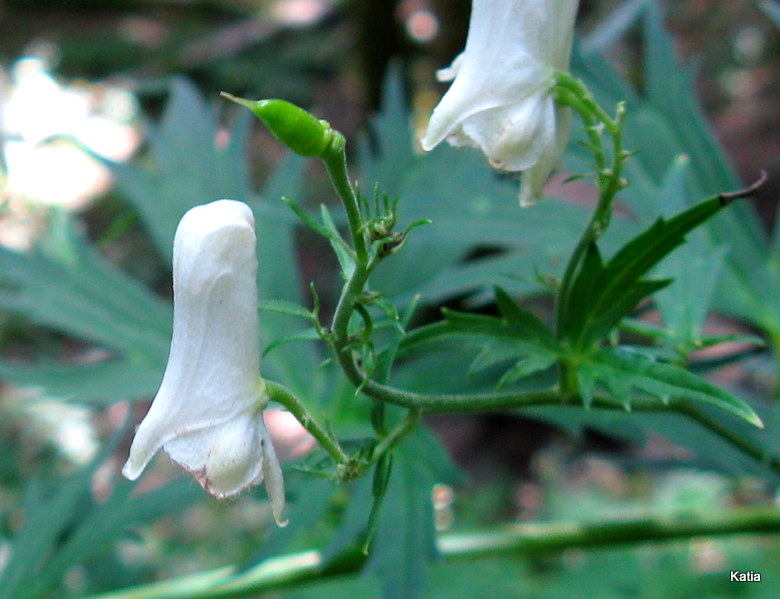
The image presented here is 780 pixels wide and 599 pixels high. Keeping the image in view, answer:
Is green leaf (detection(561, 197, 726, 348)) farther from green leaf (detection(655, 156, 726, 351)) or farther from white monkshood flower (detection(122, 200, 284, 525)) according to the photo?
white monkshood flower (detection(122, 200, 284, 525))

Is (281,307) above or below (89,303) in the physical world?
above

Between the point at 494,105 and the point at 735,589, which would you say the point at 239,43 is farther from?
the point at 494,105

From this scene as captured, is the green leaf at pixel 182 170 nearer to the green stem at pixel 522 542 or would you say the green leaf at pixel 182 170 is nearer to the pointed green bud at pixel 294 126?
the green stem at pixel 522 542

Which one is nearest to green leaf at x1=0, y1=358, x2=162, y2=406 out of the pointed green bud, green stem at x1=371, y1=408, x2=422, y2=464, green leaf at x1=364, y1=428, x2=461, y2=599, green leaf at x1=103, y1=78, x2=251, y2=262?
green leaf at x1=103, y1=78, x2=251, y2=262

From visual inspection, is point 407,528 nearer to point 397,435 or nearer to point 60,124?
point 397,435

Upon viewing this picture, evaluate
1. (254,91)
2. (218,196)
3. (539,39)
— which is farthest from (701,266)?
(254,91)

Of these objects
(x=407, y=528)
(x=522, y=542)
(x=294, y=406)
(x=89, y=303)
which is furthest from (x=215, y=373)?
(x=89, y=303)
